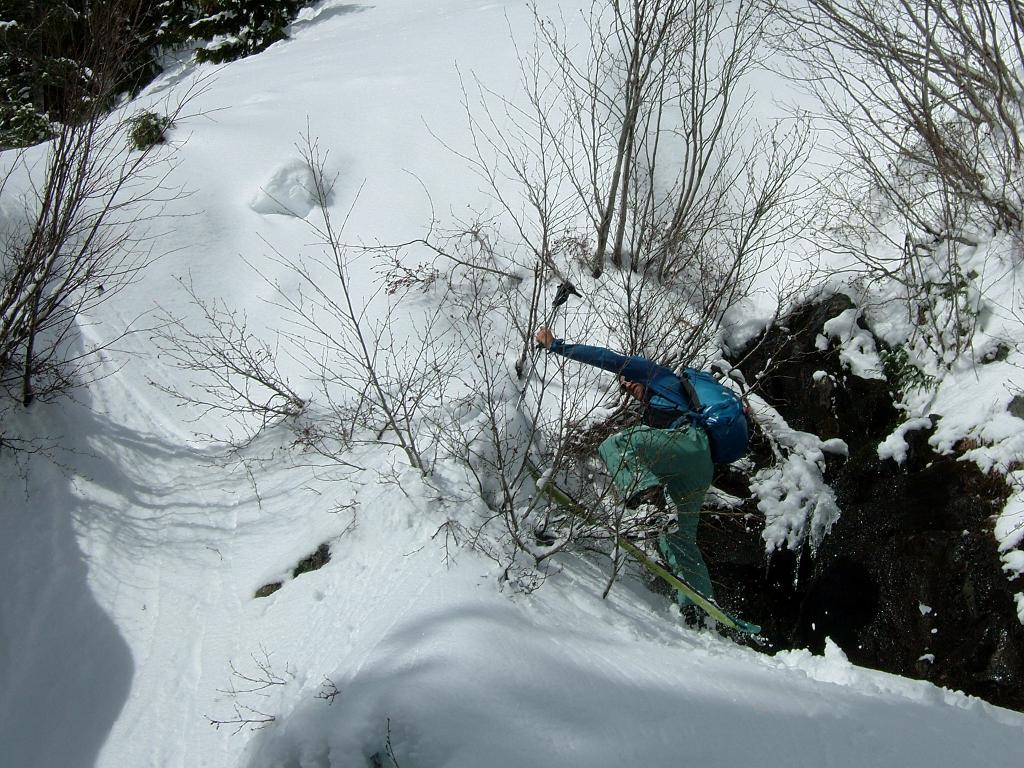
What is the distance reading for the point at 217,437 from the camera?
577 cm

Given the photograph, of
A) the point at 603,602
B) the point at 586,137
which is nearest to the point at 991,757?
the point at 603,602

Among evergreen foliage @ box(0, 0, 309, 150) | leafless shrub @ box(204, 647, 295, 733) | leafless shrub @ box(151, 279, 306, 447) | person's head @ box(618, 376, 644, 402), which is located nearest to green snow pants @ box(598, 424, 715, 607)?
person's head @ box(618, 376, 644, 402)

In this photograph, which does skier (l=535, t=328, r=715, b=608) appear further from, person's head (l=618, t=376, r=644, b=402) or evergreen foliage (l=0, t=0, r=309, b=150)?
evergreen foliage (l=0, t=0, r=309, b=150)

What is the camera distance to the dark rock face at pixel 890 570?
16.1 feet

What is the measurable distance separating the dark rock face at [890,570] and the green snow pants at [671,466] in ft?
3.18

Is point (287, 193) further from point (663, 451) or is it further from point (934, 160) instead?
point (934, 160)

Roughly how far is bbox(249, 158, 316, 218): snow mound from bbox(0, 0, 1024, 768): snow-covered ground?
30 mm

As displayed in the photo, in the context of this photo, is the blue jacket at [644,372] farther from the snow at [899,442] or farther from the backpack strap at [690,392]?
the snow at [899,442]

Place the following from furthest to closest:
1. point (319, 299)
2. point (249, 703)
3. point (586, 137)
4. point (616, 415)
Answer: point (586, 137), point (319, 299), point (616, 415), point (249, 703)

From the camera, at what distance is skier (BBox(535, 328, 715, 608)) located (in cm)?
442

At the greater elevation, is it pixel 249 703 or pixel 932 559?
pixel 932 559

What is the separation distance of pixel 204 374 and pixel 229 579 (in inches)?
78.8

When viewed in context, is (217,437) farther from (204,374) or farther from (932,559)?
(932,559)

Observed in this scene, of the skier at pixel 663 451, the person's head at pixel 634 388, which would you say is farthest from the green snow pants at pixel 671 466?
the person's head at pixel 634 388
